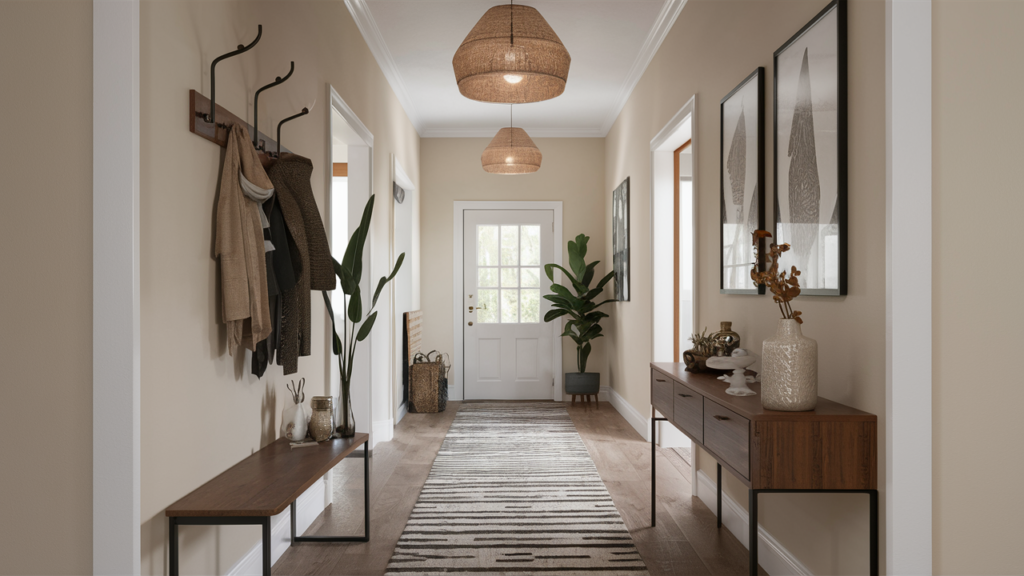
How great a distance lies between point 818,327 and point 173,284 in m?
2.03

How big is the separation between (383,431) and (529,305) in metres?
2.40

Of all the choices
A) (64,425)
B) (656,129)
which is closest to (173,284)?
(64,425)

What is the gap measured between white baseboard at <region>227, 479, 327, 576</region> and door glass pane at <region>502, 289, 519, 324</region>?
3.63m

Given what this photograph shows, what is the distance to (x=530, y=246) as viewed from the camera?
6.70 metres

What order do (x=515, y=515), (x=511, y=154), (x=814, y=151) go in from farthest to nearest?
(x=511, y=154), (x=515, y=515), (x=814, y=151)

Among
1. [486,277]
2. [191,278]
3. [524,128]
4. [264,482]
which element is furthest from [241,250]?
[524,128]

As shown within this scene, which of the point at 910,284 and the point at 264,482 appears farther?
the point at 264,482

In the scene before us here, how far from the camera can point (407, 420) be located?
5.62m

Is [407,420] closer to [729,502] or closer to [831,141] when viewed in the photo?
[729,502]

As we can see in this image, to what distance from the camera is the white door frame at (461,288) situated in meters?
6.63

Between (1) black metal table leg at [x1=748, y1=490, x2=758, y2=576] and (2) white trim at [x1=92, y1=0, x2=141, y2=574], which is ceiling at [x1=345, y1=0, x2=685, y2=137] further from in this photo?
(1) black metal table leg at [x1=748, y1=490, x2=758, y2=576]

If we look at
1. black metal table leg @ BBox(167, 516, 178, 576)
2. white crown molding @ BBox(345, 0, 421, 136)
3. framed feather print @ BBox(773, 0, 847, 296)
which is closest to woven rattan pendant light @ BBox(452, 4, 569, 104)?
framed feather print @ BBox(773, 0, 847, 296)

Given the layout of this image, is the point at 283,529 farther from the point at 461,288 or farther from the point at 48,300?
the point at 461,288

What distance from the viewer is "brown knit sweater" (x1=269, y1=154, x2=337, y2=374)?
2381 millimetres
